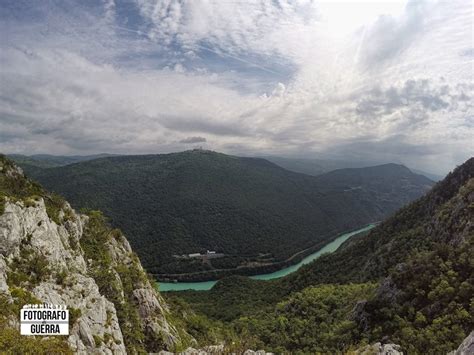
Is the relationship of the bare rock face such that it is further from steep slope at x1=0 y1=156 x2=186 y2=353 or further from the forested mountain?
the forested mountain

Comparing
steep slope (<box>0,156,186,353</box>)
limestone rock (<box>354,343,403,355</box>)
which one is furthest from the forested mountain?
steep slope (<box>0,156,186,353</box>)

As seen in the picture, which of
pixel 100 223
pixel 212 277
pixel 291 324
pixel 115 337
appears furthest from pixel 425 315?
pixel 212 277

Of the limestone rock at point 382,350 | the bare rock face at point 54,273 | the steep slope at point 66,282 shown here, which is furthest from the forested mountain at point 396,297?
the bare rock face at point 54,273

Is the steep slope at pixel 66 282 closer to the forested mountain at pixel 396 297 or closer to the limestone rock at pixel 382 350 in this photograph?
the forested mountain at pixel 396 297

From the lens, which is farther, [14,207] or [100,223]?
[100,223]

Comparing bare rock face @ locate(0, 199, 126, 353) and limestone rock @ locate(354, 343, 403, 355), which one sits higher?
bare rock face @ locate(0, 199, 126, 353)

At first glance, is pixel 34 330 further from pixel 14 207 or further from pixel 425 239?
pixel 425 239

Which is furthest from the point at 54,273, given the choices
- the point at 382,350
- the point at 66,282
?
the point at 382,350
